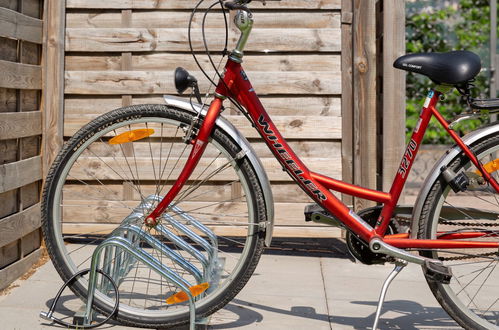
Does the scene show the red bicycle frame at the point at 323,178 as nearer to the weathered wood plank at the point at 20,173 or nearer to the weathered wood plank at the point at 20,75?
the weathered wood plank at the point at 20,173

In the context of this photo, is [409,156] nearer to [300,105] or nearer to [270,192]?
[270,192]

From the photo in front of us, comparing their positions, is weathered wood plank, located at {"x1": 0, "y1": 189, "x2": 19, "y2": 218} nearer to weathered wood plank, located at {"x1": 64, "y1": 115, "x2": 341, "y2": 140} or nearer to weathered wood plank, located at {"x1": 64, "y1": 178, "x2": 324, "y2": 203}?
weathered wood plank, located at {"x1": 64, "y1": 178, "x2": 324, "y2": 203}

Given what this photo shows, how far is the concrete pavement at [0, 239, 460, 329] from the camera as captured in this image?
361cm

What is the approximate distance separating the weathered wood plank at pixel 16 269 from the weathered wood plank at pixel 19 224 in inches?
5.5

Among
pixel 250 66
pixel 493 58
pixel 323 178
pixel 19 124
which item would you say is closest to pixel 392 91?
pixel 250 66

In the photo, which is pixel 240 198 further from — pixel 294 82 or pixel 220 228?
pixel 294 82

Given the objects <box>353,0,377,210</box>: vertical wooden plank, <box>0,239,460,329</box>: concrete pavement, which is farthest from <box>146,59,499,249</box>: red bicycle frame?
<box>353,0,377,210</box>: vertical wooden plank

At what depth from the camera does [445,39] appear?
912 cm

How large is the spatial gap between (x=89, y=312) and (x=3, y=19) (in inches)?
59.3

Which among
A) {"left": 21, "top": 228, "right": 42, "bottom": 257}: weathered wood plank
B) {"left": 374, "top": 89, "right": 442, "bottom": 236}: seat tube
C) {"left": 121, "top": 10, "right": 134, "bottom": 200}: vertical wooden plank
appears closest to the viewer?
{"left": 374, "top": 89, "right": 442, "bottom": 236}: seat tube

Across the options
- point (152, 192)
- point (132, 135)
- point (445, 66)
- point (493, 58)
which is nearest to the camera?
point (445, 66)

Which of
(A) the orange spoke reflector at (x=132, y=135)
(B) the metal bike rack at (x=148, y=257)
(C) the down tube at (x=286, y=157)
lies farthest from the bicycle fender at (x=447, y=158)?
(A) the orange spoke reflector at (x=132, y=135)

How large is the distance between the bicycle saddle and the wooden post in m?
1.45

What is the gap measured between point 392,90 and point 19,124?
2025 mm
